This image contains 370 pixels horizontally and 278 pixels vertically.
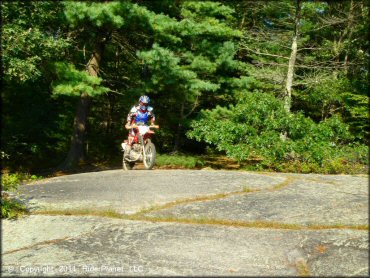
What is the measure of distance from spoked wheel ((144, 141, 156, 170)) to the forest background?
2.46 meters

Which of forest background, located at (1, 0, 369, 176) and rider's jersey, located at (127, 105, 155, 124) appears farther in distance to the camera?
forest background, located at (1, 0, 369, 176)

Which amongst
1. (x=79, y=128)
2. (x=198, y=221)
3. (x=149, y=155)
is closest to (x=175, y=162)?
(x=79, y=128)

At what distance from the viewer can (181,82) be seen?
13719 mm

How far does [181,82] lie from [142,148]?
460cm

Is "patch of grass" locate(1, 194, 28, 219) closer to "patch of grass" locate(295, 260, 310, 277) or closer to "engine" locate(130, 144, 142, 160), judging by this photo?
"patch of grass" locate(295, 260, 310, 277)

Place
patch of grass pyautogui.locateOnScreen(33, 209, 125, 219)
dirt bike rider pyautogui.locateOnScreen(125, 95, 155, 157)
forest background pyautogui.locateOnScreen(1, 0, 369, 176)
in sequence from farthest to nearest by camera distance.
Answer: forest background pyautogui.locateOnScreen(1, 0, 369, 176) < dirt bike rider pyautogui.locateOnScreen(125, 95, 155, 157) < patch of grass pyautogui.locateOnScreen(33, 209, 125, 219)

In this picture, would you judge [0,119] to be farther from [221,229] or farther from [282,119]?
[221,229]

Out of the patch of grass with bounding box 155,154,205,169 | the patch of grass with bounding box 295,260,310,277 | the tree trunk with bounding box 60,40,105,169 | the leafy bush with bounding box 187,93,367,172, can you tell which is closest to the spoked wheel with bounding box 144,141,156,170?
the leafy bush with bounding box 187,93,367,172

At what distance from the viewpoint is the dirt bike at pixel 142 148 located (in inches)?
377

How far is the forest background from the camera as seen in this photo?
35.8 feet

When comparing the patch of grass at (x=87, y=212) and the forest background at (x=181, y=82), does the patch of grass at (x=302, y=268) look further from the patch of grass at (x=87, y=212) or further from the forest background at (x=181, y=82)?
the forest background at (x=181, y=82)

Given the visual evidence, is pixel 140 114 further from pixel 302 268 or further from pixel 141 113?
pixel 302 268

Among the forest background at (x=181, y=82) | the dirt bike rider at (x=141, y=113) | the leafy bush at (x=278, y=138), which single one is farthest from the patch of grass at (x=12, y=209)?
the leafy bush at (x=278, y=138)

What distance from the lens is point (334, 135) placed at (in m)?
12.0
